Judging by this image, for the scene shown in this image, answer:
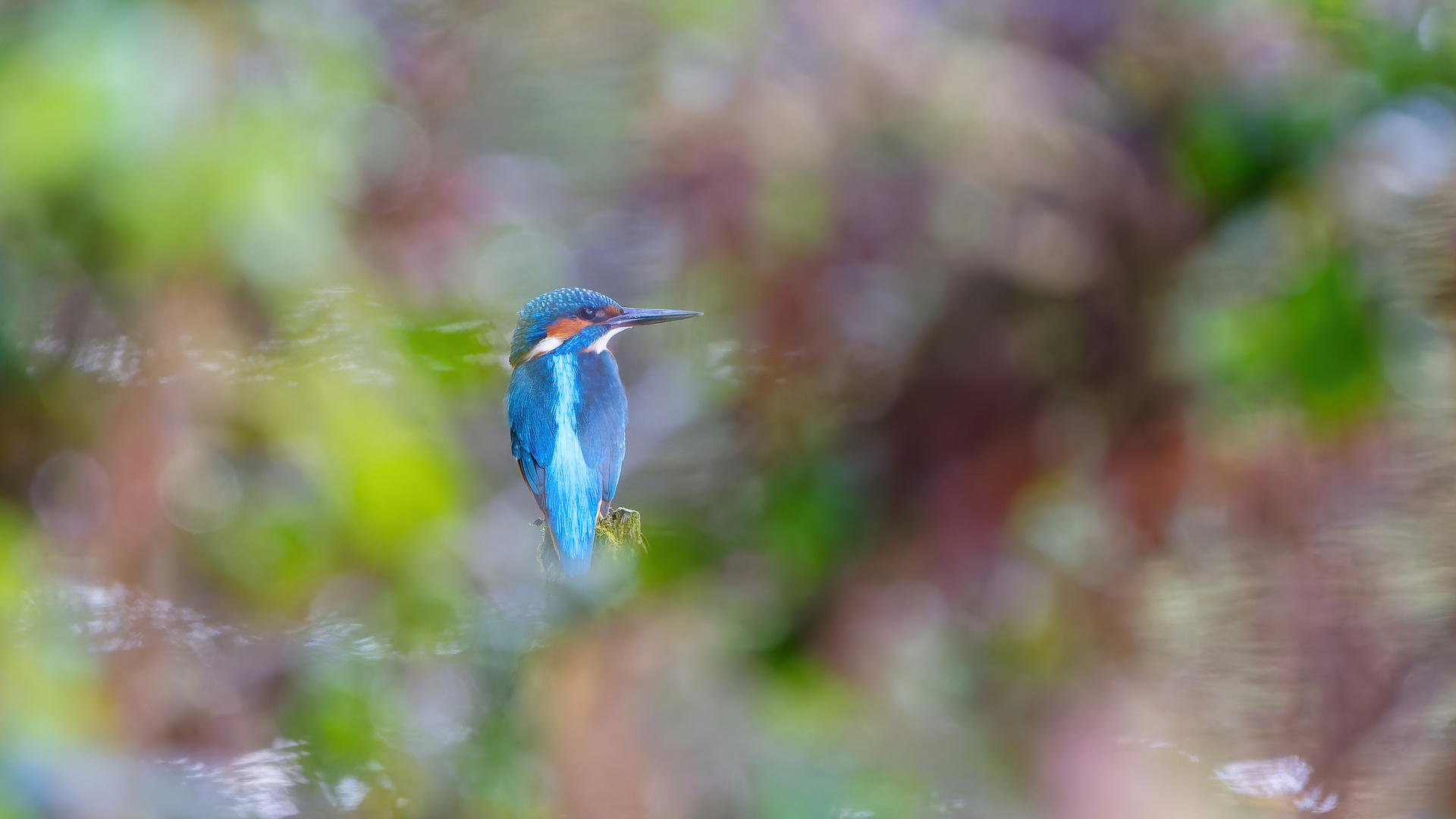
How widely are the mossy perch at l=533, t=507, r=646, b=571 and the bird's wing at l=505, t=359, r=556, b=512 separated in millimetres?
23

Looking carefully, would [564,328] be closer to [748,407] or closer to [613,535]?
[613,535]

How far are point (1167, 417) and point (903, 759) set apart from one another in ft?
1.75

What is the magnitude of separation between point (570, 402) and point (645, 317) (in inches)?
1.2

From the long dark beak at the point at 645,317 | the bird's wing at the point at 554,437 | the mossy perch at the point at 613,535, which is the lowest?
the mossy perch at the point at 613,535

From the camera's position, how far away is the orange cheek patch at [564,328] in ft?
0.81

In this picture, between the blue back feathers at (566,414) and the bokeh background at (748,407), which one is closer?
the blue back feathers at (566,414)

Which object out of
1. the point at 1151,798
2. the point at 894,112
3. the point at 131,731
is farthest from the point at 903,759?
the point at 894,112

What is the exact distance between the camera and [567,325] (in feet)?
0.82

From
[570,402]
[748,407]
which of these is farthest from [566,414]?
[748,407]

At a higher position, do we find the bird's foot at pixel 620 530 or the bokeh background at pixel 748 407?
the bokeh background at pixel 748 407

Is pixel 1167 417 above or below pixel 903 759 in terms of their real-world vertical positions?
above

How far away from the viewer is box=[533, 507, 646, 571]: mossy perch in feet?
0.67

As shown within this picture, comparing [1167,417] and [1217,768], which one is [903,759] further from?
[1167,417]

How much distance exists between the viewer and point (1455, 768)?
1.67ft
